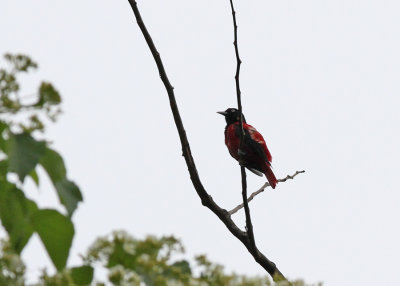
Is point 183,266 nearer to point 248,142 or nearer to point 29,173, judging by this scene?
point 29,173

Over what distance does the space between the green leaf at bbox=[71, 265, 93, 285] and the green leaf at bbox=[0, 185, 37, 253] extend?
11cm

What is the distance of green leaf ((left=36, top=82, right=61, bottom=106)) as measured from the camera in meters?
0.90

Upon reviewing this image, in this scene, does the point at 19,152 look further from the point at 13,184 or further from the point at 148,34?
the point at 148,34

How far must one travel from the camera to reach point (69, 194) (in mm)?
1055

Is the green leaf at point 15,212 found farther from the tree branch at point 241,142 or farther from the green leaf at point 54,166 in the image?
the tree branch at point 241,142

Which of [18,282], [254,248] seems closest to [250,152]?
[254,248]

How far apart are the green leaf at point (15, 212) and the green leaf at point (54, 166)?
6 centimetres

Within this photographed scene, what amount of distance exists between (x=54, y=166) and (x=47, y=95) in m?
0.22

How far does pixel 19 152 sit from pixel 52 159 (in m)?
0.15

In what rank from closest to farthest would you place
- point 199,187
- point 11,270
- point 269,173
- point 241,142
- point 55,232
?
point 11,270
point 55,232
point 241,142
point 199,187
point 269,173

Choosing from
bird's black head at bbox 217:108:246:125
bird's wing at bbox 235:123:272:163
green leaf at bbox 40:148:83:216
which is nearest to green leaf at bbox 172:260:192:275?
green leaf at bbox 40:148:83:216

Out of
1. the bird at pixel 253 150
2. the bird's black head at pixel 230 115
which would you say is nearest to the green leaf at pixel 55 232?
the bird at pixel 253 150

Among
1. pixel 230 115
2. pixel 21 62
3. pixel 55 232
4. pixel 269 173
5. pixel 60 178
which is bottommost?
pixel 55 232

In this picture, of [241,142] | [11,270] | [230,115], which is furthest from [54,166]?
[230,115]
